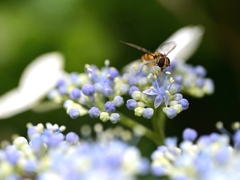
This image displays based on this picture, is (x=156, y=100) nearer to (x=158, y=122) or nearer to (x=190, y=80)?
(x=158, y=122)

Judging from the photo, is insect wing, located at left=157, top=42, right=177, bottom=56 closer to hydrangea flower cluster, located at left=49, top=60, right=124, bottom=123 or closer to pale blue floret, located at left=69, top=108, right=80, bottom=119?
hydrangea flower cluster, located at left=49, top=60, right=124, bottom=123

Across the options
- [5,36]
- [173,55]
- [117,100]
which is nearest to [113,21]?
[5,36]

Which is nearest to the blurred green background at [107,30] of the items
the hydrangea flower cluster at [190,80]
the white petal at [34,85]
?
the white petal at [34,85]

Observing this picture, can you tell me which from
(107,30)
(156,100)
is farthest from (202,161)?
(107,30)

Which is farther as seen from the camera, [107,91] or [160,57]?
[160,57]

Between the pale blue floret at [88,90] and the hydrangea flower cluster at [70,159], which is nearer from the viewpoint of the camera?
the hydrangea flower cluster at [70,159]

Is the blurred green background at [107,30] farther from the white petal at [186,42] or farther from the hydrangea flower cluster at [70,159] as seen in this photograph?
the hydrangea flower cluster at [70,159]
